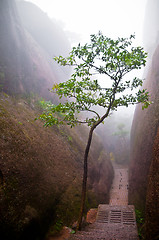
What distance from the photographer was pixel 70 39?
38.8 m

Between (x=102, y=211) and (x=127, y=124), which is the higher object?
(x=127, y=124)

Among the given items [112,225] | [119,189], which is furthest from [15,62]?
[119,189]

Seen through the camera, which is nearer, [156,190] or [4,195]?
[156,190]

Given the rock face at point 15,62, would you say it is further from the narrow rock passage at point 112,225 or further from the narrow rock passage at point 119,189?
the narrow rock passage at point 119,189

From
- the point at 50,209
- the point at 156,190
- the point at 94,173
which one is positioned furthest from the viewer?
the point at 94,173

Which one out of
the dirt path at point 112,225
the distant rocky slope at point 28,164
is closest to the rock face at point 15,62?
the distant rocky slope at point 28,164

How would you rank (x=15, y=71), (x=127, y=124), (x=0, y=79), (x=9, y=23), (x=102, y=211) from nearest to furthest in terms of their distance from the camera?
(x=102, y=211) → (x=0, y=79) → (x=15, y=71) → (x=9, y=23) → (x=127, y=124)

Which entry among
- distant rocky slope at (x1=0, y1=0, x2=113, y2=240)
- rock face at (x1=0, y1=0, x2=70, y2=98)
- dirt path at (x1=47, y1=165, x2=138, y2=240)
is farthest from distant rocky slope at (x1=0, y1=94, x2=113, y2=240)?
rock face at (x1=0, y1=0, x2=70, y2=98)

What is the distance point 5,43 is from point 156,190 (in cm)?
1706

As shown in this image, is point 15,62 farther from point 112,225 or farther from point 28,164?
point 112,225

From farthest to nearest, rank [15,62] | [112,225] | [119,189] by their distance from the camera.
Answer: [119,189] → [15,62] → [112,225]

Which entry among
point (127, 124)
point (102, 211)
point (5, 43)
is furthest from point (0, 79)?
point (127, 124)

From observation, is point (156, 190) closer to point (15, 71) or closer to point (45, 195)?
point (45, 195)

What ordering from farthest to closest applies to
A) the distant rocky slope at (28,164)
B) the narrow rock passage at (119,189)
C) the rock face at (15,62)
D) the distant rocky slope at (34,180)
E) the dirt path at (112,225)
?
the narrow rock passage at (119,189) < the rock face at (15,62) < the distant rocky slope at (28,164) < the distant rocky slope at (34,180) < the dirt path at (112,225)
